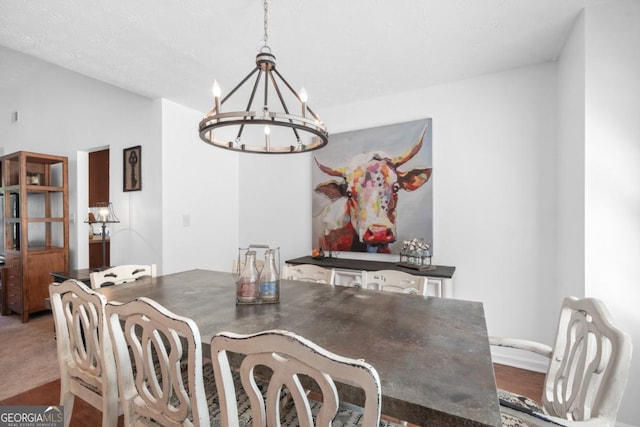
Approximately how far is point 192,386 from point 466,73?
288 centimetres

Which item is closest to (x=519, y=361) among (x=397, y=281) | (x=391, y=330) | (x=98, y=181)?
(x=397, y=281)

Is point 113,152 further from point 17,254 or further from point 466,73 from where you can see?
point 466,73

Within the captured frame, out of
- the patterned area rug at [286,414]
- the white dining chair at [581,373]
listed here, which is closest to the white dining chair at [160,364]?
the patterned area rug at [286,414]

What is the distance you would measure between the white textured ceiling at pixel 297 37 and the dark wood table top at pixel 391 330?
5.33 ft

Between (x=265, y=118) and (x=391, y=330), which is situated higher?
(x=265, y=118)

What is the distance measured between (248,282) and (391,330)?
2.38ft

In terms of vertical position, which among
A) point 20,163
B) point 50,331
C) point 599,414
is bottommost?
point 50,331

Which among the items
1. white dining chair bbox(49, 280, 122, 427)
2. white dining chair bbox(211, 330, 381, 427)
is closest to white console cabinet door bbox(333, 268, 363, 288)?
white dining chair bbox(49, 280, 122, 427)

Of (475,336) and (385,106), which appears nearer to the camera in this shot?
(475,336)

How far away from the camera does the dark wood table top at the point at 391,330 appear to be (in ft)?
2.43

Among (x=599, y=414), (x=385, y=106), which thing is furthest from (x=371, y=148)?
(x=599, y=414)

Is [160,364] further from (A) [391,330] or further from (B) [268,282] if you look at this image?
(A) [391,330]

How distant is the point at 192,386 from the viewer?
0.91m

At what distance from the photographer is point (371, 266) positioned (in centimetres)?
274
